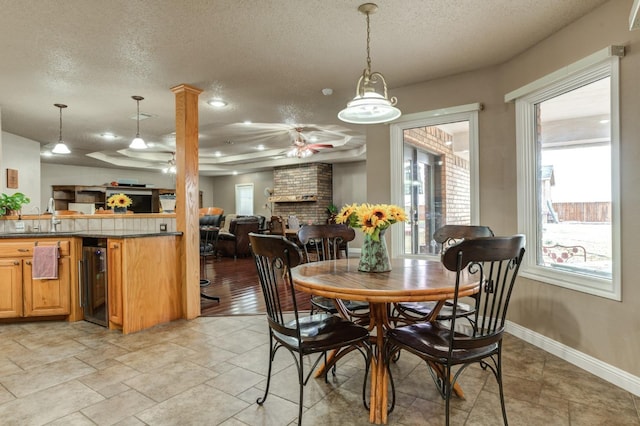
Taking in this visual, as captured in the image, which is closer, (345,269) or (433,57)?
(345,269)

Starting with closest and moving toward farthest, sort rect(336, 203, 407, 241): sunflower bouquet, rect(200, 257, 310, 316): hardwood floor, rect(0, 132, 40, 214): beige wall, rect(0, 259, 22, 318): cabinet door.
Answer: rect(336, 203, 407, 241): sunflower bouquet < rect(0, 259, 22, 318): cabinet door < rect(200, 257, 310, 316): hardwood floor < rect(0, 132, 40, 214): beige wall

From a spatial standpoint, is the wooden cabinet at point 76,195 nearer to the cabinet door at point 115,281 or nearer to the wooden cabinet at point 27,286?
the wooden cabinet at point 27,286

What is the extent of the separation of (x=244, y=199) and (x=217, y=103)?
7406 millimetres

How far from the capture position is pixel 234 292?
15.9ft

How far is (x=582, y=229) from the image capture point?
2738 millimetres

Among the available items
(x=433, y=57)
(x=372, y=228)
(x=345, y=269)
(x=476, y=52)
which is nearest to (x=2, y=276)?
(x=345, y=269)

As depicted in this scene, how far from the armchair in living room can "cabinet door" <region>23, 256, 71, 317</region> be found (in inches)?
174

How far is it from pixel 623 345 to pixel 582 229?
2.81ft

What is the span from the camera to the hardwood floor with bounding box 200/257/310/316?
4004mm

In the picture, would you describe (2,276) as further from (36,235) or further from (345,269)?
(345,269)

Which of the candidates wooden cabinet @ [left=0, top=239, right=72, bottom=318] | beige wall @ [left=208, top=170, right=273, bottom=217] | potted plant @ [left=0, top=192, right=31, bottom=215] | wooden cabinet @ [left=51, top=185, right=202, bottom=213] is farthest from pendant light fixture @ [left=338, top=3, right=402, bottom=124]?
wooden cabinet @ [left=51, top=185, right=202, bottom=213]

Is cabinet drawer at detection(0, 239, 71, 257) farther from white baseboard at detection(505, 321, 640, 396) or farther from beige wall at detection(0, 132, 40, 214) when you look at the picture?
white baseboard at detection(505, 321, 640, 396)

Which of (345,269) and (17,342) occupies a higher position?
(345,269)

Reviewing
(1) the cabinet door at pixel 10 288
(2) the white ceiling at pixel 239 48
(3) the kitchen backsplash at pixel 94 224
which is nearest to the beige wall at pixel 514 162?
(2) the white ceiling at pixel 239 48
